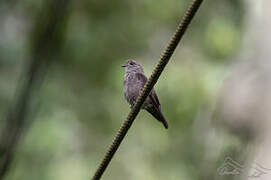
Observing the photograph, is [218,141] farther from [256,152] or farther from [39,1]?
[39,1]

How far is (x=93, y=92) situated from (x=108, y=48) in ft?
2.83

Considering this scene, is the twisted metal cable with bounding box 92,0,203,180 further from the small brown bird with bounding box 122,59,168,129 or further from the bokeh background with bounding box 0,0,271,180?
the bokeh background with bounding box 0,0,271,180

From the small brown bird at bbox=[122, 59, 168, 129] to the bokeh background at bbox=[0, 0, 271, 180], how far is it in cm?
244

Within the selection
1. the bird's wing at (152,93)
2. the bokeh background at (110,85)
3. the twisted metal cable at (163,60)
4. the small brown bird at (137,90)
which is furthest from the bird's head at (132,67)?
the twisted metal cable at (163,60)

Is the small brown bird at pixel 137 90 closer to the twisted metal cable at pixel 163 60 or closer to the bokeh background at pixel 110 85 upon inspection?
the bokeh background at pixel 110 85

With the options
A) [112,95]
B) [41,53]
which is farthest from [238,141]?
[112,95]

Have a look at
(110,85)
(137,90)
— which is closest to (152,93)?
(137,90)

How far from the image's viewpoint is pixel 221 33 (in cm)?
1026

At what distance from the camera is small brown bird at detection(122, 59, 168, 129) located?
6.15 meters

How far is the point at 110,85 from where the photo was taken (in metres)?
9.96

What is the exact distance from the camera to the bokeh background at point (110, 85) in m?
9.23

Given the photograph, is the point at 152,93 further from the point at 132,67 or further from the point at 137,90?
the point at 132,67

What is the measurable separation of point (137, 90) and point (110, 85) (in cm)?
365

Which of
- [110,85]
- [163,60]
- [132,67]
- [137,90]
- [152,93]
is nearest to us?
[163,60]
